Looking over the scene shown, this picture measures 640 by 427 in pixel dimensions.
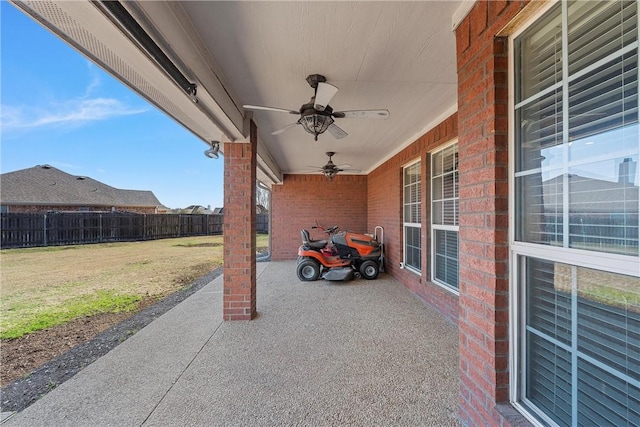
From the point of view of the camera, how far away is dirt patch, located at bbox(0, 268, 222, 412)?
2.06 m

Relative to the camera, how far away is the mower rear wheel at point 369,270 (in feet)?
17.9

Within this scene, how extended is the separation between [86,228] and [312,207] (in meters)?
12.0

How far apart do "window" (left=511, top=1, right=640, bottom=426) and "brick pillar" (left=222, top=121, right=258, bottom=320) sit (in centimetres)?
278

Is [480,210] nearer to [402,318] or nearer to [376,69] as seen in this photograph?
[376,69]

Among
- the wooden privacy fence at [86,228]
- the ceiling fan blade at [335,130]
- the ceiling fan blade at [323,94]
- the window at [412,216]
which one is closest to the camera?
the ceiling fan blade at [323,94]

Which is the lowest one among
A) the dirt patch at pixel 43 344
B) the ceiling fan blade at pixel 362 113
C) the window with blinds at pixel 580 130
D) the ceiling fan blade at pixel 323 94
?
the dirt patch at pixel 43 344

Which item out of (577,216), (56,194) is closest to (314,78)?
(577,216)

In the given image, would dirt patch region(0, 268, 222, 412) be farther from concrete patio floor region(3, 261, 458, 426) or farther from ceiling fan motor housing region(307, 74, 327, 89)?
ceiling fan motor housing region(307, 74, 327, 89)

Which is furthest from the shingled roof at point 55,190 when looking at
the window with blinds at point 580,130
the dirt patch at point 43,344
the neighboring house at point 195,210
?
the window with blinds at point 580,130

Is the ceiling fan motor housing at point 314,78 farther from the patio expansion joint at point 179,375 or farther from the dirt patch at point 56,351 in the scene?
the dirt patch at point 56,351

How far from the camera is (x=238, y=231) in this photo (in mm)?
3309

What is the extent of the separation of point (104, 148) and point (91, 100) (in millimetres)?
10604

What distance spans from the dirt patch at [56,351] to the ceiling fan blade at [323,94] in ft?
10.5

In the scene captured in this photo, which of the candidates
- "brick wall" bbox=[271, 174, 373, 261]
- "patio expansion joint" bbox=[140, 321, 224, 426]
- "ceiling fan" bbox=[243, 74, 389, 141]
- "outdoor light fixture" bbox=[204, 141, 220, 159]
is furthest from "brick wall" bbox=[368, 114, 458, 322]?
"outdoor light fixture" bbox=[204, 141, 220, 159]
